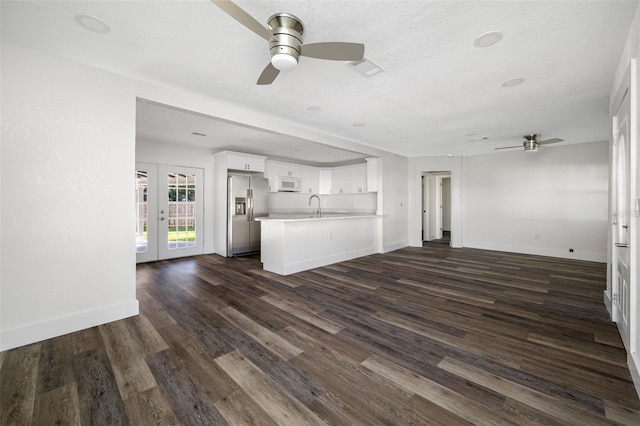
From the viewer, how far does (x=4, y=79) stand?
2.18 m

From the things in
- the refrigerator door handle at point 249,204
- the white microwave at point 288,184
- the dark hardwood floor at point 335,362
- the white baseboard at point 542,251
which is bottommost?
the dark hardwood floor at point 335,362

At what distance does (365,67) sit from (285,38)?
98 cm

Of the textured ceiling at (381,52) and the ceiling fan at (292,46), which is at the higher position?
the textured ceiling at (381,52)

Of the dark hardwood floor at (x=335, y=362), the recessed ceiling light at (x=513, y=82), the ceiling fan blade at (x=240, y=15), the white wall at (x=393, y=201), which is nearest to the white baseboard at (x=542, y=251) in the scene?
the white wall at (x=393, y=201)

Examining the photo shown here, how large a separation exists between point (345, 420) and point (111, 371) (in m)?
1.71

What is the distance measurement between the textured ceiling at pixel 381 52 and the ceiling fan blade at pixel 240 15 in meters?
0.19

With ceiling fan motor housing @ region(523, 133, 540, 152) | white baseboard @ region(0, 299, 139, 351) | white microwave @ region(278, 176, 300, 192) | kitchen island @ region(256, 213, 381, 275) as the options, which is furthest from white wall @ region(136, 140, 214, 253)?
ceiling fan motor housing @ region(523, 133, 540, 152)

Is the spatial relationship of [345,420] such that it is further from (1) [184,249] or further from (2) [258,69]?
(1) [184,249]

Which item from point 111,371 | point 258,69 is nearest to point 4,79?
point 258,69

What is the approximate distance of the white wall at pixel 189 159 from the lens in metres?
5.47

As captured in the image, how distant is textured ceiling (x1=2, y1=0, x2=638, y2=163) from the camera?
1.83m

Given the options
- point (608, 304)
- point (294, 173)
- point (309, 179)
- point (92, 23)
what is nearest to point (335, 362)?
point (92, 23)

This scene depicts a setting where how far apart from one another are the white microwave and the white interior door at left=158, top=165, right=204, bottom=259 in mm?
1992

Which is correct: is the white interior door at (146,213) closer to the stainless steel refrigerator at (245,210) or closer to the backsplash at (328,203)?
the stainless steel refrigerator at (245,210)
